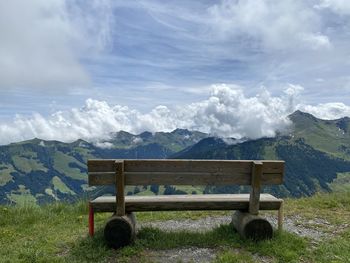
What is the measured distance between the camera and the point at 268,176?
8852 millimetres

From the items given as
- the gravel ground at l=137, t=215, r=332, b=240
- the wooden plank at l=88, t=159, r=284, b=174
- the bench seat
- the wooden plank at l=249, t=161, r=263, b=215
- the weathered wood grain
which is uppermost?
the wooden plank at l=88, t=159, r=284, b=174

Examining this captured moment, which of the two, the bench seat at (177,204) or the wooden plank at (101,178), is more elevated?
the wooden plank at (101,178)

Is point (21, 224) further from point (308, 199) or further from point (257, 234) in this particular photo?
point (308, 199)

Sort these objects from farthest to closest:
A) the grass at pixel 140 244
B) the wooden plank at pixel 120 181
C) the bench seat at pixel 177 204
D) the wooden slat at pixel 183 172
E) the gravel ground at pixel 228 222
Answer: the gravel ground at pixel 228 222 < the bench seat at pixel 177 204 < the wooden slat at pixel 183 172 < the wooden plank at pixel 120 181 < the grass at pixel 140 244

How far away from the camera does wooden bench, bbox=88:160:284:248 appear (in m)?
8.47

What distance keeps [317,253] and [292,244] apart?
54 cm

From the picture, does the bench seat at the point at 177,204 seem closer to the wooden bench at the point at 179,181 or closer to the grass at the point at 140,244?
the wooden bench at the point at 179,181

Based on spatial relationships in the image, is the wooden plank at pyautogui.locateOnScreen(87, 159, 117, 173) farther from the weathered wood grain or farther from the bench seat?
the weathered wood grain

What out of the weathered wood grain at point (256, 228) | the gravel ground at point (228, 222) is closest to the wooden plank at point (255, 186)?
the weathered wood grain at point (256, 228)

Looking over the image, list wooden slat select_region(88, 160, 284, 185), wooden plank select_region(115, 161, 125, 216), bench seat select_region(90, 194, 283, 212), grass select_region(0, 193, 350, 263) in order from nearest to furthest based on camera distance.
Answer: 1. grass select_region(0, 193, 350, 263)
2. wooden plank select_region(115, 161, 125, 216)
3. wooden slat select_region(88, 160, 284, 185)
4. bench seat select_region(90, 194, 283, 212)

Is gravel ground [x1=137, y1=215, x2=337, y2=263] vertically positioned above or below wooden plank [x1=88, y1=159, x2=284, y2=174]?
below

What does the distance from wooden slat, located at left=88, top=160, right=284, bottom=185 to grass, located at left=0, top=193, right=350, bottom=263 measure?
1.35m

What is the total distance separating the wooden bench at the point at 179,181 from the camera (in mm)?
8469

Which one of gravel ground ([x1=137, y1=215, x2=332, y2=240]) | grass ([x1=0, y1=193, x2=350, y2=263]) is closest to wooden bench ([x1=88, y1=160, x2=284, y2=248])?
grass ([x1=0, y1=193, x2=350, y2=263])
